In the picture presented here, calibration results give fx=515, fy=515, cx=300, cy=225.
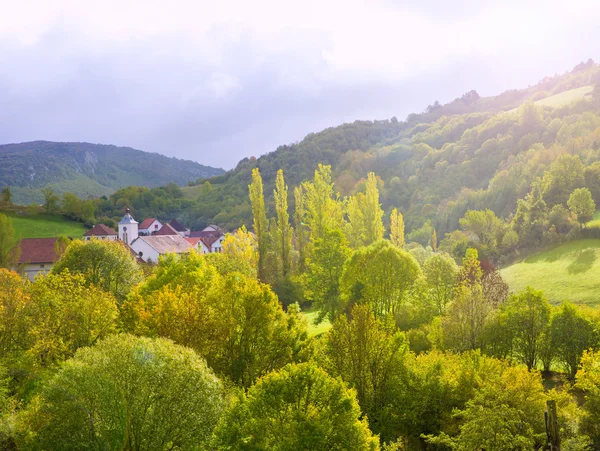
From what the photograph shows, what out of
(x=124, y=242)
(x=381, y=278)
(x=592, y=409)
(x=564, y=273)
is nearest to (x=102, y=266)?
(x=381, y=278)

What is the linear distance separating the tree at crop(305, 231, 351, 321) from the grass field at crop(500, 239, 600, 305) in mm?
21519

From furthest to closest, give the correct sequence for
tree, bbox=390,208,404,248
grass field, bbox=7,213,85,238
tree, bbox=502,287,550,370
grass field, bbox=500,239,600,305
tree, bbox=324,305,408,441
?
1. grass field, bbox=7,213,85,238
2. tree, bbox=390,208,404,248
3. grass field, bbox=500,239,600,305
4. tree, bbox=502,287,550,370
5. tree, bbox=324,305,408,441

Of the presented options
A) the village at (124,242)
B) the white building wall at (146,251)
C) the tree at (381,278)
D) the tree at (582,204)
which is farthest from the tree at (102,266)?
the tree at (582,204)

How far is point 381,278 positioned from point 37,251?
62.8 meters

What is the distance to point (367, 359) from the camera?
28.1m

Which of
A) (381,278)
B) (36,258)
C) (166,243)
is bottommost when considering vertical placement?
(381,278)

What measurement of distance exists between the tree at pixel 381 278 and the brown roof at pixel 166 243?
41.4m

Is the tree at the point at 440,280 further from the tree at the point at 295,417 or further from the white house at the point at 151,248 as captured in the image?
the white house at the point at 151,248

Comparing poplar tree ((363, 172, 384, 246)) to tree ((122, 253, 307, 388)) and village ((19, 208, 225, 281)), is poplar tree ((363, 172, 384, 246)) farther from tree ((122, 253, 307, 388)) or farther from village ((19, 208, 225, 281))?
tree ((122, 253, 307, 388))

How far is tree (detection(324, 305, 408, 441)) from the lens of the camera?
27.6 meters

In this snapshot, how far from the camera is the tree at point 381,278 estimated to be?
44.2 meters

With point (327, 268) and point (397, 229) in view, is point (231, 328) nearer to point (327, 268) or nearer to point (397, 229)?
point (327, 268)

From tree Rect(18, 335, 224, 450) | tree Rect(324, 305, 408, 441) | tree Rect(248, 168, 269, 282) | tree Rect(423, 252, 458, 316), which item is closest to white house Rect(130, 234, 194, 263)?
tree Rect(248, 168, 269, 282)

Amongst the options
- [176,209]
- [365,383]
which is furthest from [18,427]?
[176,209]
